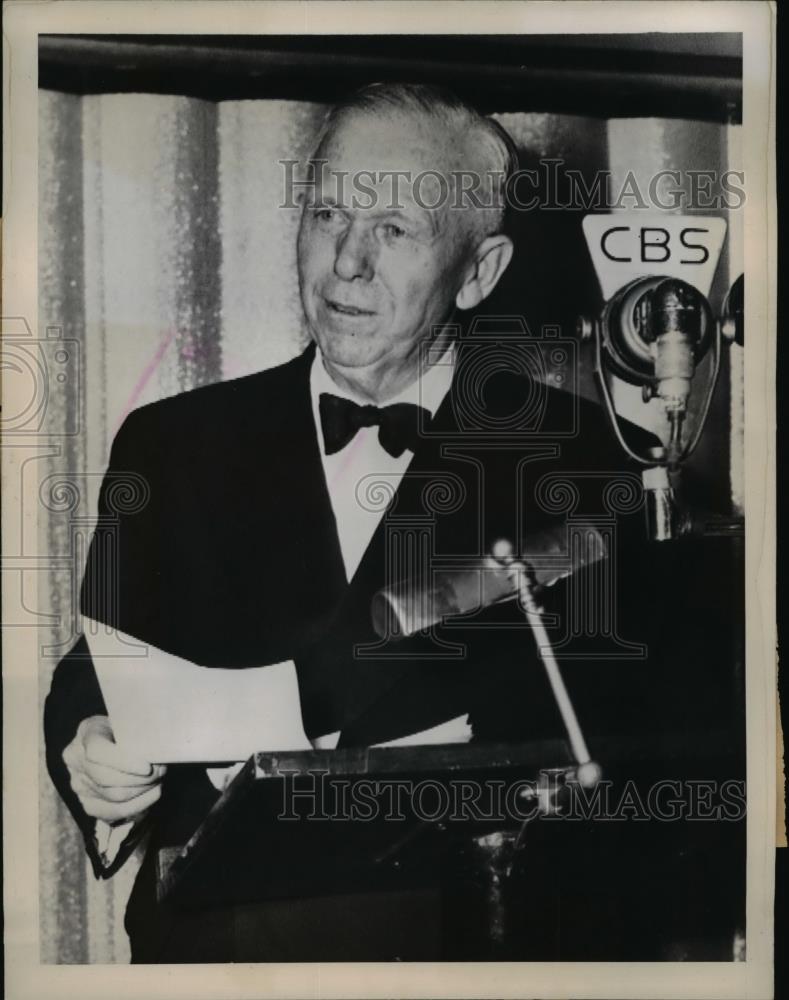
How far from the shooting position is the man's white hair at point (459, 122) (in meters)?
1.54

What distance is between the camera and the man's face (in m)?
1.53

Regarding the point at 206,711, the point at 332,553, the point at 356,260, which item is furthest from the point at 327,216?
the point at 206,711

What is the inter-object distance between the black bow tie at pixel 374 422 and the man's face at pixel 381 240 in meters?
0.09

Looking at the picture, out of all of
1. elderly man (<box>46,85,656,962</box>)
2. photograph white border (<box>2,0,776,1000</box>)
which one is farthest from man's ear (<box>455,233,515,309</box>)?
photograph white border (<box>2,0,776,1000</box>)

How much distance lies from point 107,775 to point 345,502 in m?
0.59

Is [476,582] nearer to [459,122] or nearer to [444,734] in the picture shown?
[444,734]

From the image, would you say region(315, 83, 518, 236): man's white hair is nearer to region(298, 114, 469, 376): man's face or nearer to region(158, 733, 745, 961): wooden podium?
region(298, 114, 469, 376): man's face

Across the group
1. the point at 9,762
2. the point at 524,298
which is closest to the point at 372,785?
the point at 9,762

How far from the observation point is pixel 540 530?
1545 millimetres

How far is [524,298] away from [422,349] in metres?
0.19

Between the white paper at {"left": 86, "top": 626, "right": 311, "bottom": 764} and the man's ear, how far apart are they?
658 mm

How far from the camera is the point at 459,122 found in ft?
5.05

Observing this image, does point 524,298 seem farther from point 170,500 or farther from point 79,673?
point 79,673

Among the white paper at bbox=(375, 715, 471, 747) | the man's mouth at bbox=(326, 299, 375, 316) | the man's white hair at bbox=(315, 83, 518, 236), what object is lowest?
the white paper at bbox=(375, 715, 471, 747)
